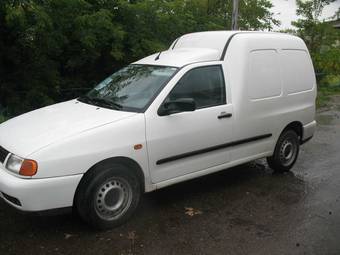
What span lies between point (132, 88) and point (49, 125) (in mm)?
1122

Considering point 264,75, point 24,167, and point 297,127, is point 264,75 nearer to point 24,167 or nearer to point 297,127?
point 297,127

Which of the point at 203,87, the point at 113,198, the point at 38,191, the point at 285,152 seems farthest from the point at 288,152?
the point at 38,191

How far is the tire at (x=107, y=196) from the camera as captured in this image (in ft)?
13.1

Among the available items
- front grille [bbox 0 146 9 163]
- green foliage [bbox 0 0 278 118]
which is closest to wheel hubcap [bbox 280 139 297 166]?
green foliage [bbox 0 0 278 118]

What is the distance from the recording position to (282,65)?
5.82m

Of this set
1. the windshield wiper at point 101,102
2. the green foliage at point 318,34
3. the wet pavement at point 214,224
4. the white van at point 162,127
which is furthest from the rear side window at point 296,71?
the green foliage at point 318,34

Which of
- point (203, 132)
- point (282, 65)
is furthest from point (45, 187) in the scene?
point (282, 65)

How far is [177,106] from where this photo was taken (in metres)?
4.45

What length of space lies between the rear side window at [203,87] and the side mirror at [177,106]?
165 millimetres

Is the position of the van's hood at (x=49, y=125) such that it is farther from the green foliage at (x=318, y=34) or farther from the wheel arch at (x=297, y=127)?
the green foliage at (x=318, y=34)

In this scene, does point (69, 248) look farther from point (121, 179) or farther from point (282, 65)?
point (282, 65)

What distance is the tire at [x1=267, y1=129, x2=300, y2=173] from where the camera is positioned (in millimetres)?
6039

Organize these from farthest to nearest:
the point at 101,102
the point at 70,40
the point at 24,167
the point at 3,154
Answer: the point at 70,40, the point at 101,102, the point at 3,154, the point at 24,167

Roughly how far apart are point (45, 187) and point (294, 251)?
2393 millimetres
